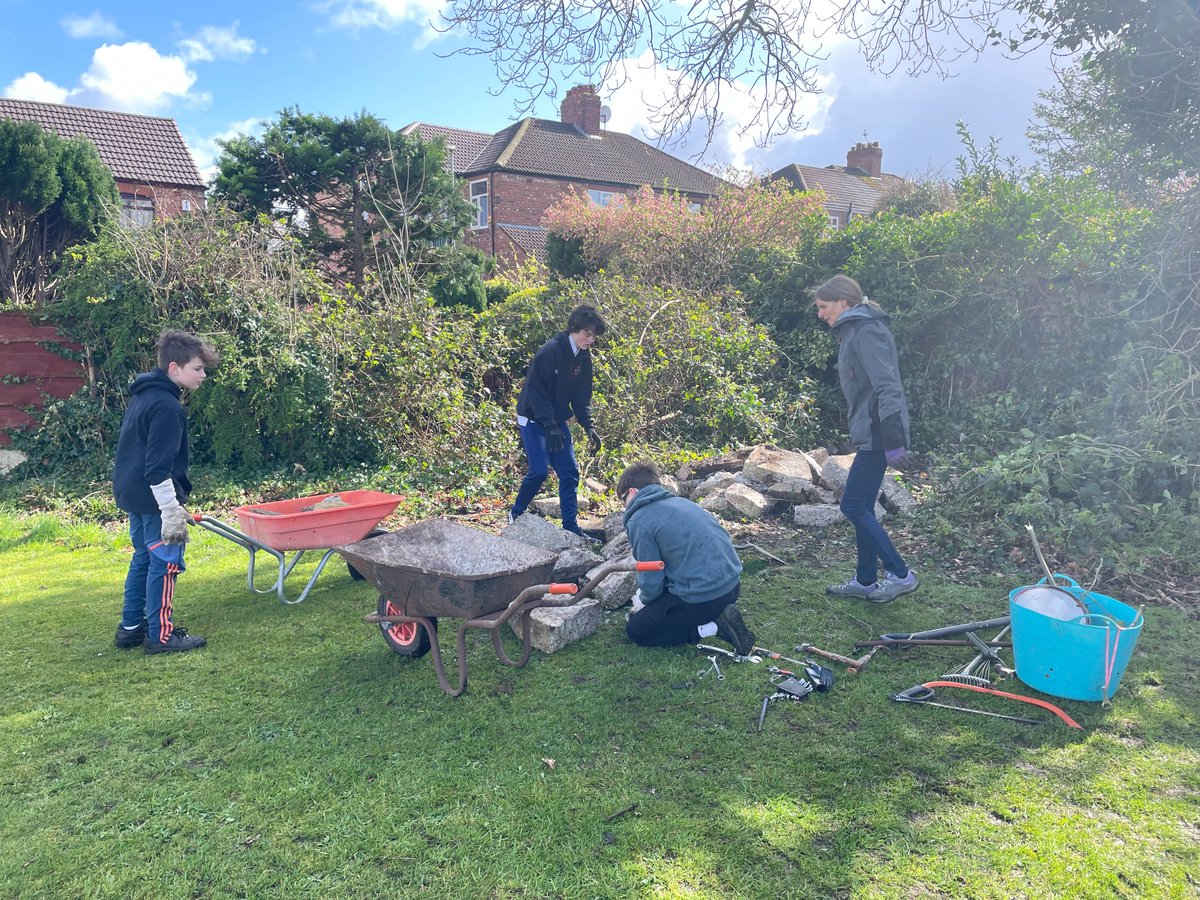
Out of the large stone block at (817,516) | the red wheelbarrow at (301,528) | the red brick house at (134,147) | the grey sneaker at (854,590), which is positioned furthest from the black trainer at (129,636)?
the red brick house at (134,147)

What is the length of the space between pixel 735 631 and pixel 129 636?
Answer: 10.7 ft

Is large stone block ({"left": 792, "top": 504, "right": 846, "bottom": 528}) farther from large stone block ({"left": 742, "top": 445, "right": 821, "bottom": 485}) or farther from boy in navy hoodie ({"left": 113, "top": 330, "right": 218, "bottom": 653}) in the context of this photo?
boy in navy hoodie ({"left": 113, "top": 330, "right": 218, "bottom": 653})

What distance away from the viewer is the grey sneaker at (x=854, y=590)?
4469 mm

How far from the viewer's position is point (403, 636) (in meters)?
3.80

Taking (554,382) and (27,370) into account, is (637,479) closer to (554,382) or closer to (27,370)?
(554,382)

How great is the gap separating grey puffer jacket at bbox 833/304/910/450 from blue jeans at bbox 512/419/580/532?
2.04 meters

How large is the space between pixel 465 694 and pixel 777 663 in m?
1.54

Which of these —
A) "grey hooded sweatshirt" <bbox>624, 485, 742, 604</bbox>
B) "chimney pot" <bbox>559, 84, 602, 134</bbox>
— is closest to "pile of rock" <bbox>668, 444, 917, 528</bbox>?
"grey hooded sweatshirt" <bbox>624, 485, 742, 604</bbox>

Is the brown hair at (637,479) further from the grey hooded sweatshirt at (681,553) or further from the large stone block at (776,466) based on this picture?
the large stone block at (776,466)

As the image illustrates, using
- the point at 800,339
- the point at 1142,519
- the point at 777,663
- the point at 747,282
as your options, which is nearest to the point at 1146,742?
the point at 777,663

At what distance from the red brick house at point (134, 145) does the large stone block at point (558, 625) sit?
1913 cm

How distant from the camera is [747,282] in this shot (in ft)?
33.5

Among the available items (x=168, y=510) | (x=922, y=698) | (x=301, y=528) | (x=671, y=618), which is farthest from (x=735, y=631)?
(x=168, y=510)

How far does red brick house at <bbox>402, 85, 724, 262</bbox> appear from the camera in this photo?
2423 centimetres
